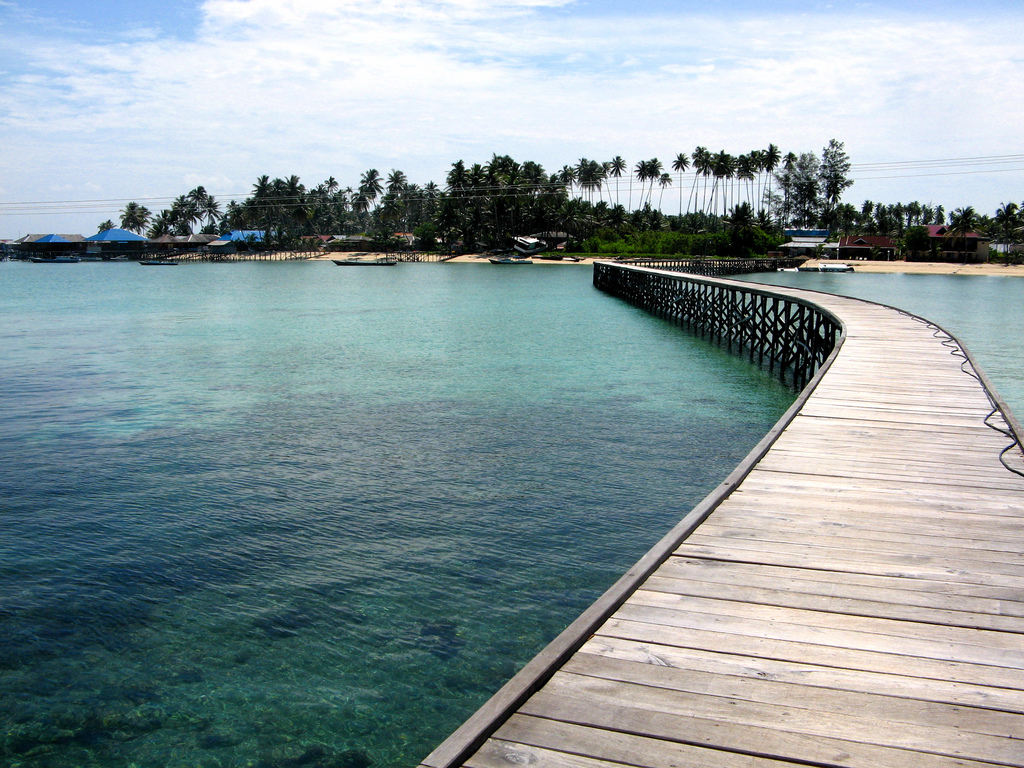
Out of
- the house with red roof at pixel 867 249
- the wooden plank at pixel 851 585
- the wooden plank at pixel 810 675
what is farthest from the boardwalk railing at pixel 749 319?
the house with red roof at pixel 867 249

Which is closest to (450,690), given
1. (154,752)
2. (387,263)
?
(154,752)

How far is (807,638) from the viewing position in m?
3.64

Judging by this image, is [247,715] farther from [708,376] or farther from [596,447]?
[708,376]

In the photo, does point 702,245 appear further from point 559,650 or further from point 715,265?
point 559,650

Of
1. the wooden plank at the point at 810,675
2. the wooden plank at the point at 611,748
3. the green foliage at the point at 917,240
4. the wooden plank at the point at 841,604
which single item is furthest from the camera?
the green foliage at the point at 917,240

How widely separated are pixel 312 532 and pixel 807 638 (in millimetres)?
5584

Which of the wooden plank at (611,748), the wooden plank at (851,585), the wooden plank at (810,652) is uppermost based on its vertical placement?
the wooden plank at (851,585)

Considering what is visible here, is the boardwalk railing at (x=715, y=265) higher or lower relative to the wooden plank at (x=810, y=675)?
higher

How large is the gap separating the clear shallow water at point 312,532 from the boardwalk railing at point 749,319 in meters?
1.22

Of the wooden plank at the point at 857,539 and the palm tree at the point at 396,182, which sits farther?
the palm tree at the point at 396,182

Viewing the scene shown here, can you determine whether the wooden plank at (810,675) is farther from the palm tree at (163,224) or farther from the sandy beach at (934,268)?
the palm tree at (163,224)

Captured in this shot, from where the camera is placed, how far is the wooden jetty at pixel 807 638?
2859mm

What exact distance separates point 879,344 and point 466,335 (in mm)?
14844

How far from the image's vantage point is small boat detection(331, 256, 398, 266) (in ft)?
336
